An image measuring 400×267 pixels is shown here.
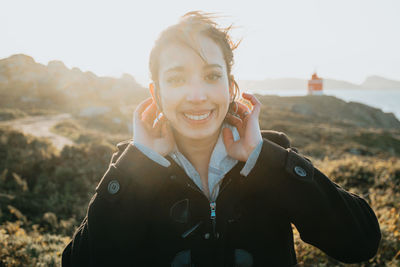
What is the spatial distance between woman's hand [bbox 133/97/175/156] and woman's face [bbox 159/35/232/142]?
0.67ft

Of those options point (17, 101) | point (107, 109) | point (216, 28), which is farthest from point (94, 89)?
point (216, 28)

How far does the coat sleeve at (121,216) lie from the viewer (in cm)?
172

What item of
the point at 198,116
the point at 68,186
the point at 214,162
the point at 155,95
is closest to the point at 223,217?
the point at 214,162

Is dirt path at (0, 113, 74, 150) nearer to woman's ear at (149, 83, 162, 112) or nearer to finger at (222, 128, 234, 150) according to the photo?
woman's ear at (149, 83, 162, 112)

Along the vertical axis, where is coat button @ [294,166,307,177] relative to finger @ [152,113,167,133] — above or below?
below

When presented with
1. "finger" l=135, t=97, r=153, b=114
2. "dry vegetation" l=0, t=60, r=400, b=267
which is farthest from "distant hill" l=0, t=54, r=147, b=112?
"finger" l=135, t=97, r=153, b=114

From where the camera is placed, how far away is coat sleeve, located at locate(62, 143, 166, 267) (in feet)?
5.64

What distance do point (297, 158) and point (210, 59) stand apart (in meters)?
1.02

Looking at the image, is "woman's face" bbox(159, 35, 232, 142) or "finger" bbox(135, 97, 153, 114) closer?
"woman's face" bbox(159, 35, 232, 142)

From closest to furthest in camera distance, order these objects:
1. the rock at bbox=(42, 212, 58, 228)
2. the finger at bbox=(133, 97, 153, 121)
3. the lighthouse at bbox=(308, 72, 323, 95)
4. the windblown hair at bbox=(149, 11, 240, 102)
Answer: the windblown hair at bbox=(149, 11, 240, 102)
the finger at bbox=(133, 97, 153, 121)
the rock at bbox=(42, 212, 58, 228)
the lighthouse at bbox=(308, 72, 323, 95)

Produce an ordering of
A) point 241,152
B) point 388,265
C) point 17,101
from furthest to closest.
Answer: point 17,101, point 388,265, point 241,152

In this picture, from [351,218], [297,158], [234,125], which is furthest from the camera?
[234,125]

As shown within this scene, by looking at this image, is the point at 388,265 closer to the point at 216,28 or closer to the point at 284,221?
the point at 284,221

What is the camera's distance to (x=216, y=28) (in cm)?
203
